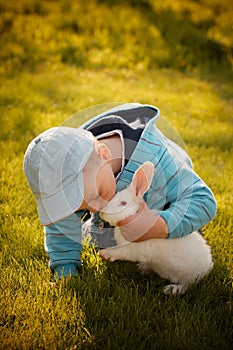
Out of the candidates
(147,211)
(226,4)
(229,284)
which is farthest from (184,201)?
(226,4)

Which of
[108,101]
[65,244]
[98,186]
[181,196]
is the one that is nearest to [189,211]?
[181,196]

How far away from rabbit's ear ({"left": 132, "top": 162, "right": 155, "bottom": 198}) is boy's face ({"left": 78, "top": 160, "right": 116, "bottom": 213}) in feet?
0.30

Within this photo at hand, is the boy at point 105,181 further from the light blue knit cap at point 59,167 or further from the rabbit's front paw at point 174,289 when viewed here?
the rabbit's front paw at point 174,289

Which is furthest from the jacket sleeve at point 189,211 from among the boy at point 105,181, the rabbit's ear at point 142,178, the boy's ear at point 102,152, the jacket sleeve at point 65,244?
the jacket sleeve at point 65,244

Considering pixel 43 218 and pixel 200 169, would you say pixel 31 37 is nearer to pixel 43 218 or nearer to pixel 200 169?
pixel 200 169

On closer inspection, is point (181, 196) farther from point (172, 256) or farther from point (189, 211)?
point (172, 256)

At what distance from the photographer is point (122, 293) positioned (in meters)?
2.13

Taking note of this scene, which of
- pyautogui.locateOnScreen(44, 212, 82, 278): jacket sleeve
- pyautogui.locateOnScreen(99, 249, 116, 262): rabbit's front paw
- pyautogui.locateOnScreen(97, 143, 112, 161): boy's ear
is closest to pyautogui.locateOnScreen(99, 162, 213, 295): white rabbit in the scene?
pyautogui.locateOnScreen(99, 249, 116, 262): rabbit's front paw

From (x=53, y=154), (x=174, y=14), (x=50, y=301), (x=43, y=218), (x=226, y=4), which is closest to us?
(x=53, y=154)

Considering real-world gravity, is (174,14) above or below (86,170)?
below

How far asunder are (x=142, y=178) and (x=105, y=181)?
142 mm

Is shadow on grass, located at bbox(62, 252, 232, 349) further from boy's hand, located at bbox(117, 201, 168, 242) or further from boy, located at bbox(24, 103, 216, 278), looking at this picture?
boy's hand, located at bbox(117, 201, 168, 242)

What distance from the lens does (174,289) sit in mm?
2186

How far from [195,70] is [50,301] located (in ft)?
12.4
